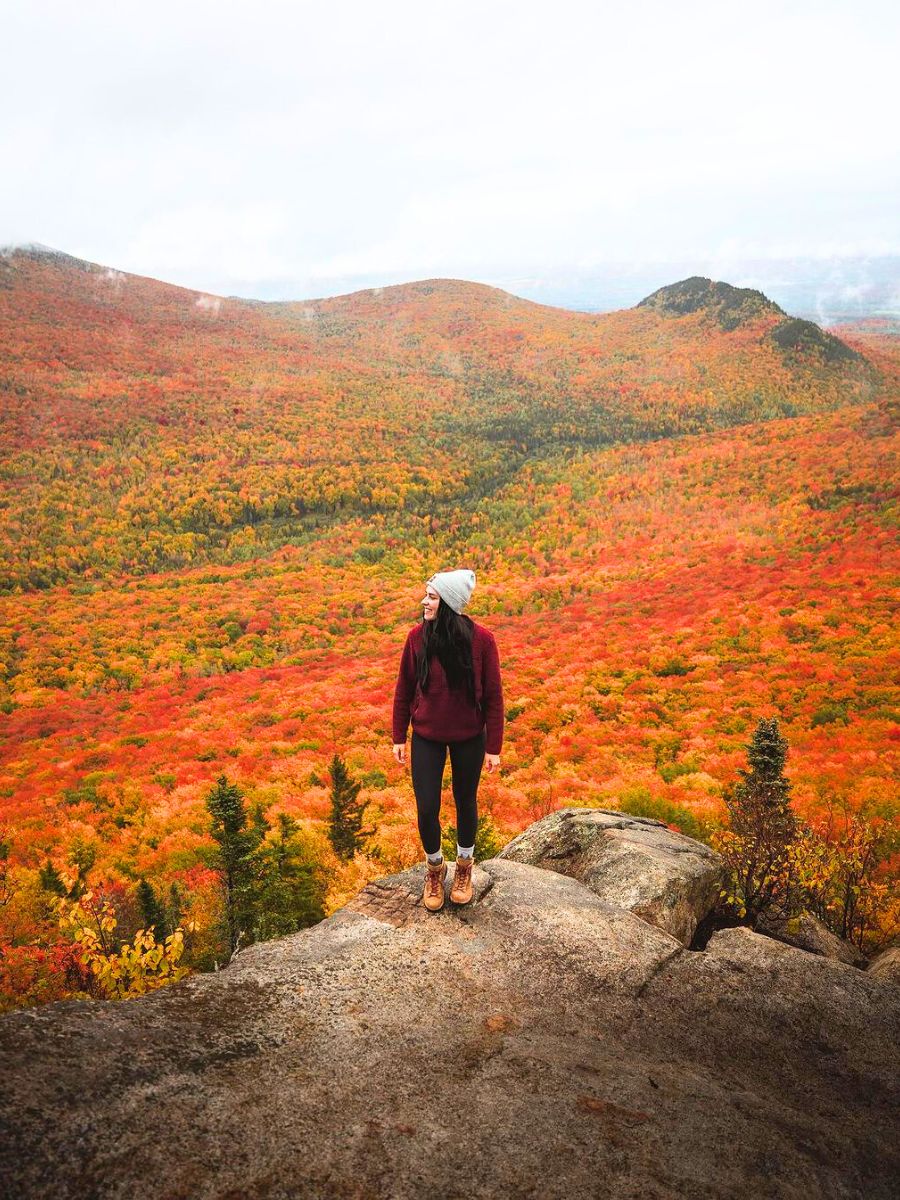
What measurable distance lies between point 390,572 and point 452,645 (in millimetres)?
64340

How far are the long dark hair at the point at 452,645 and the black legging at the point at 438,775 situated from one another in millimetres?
542

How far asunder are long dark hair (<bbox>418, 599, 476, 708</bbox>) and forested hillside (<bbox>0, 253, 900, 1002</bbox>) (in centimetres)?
652

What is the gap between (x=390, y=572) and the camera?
6869cm

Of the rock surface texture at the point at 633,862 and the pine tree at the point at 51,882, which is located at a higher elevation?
the rock surface texture at the point at 633,862

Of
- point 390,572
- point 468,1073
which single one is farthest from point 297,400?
point 468,1073

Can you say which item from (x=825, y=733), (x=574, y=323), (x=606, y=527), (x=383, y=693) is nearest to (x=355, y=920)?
(x=825, y=733)

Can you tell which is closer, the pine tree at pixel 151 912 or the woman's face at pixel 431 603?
the woman's face at pixel 431 603

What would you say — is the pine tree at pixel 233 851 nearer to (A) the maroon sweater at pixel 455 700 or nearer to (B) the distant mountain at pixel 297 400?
(A) the maroon sweater at pixel 455 700

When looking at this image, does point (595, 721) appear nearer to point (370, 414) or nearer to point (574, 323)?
point (370, 414)

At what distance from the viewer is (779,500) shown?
5550cm

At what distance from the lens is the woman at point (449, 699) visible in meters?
4.83

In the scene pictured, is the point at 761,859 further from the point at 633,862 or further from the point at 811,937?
the point at 633,862

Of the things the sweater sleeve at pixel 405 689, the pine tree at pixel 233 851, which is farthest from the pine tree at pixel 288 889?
the sweater sleeve at pixel 405 689

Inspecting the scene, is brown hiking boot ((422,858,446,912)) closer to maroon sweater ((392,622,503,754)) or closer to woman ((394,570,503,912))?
woman ((394,570,503,912))
